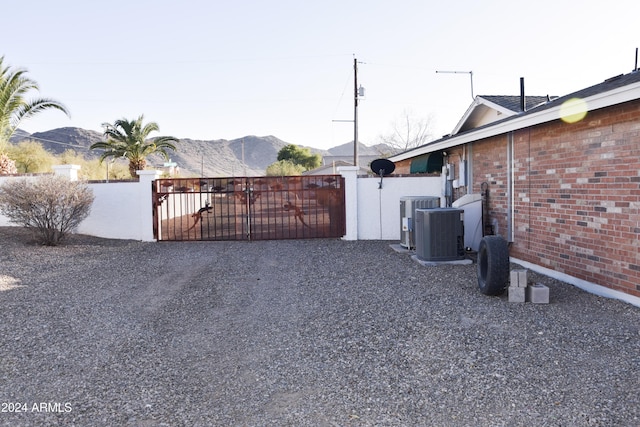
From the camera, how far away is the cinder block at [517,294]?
6230 millimetres

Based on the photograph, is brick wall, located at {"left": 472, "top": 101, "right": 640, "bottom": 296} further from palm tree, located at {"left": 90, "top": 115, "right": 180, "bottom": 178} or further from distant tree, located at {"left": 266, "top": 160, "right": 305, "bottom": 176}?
distant tree, located at {"left": 266, "top": 160, "right": 305, "bottom": 176}

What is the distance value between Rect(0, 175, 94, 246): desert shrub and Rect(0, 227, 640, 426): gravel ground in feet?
10.4

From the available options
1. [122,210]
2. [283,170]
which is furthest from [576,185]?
[283,170]

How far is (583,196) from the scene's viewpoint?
6.91 metres

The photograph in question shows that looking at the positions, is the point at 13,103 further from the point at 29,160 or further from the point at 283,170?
the point at 283,170

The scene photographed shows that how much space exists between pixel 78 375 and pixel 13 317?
2346 millimetres

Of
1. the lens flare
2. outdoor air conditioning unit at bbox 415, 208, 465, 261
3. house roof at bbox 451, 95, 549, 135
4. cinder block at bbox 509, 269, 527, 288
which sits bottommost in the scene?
cinder block at bbox 509, 269, 527, 288

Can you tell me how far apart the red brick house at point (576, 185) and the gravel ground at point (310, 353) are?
46 cm

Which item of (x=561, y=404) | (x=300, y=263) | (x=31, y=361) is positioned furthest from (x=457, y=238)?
(x=31, y=361)

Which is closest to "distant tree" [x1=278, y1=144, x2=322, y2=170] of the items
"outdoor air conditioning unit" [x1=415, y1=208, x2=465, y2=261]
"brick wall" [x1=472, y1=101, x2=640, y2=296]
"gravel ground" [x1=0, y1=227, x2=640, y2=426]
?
"outdoor air conditioning unit" [x1=415, y1=208, x2=465, y2=261]

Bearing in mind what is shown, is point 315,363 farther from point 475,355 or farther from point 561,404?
point 561,404

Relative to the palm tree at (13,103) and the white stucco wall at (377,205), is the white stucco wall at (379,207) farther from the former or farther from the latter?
the palm tree at (13,103)

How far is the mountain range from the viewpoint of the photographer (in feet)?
296

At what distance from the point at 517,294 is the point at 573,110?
8.18 feet
